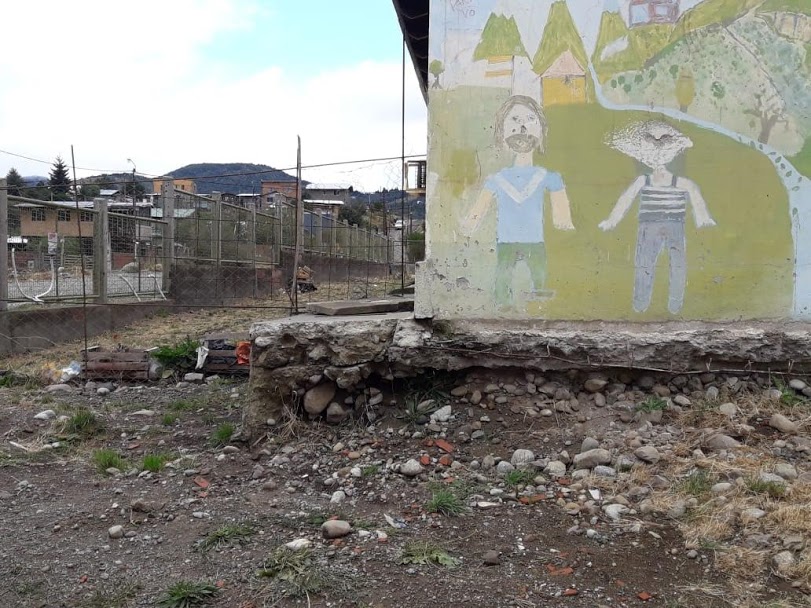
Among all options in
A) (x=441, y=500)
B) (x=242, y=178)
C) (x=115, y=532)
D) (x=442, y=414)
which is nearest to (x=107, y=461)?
(x=115, y=532)

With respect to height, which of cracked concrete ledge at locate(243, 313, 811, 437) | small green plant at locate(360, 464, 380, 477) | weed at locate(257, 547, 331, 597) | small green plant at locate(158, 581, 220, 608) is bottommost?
small green plant at locate(158, 581, 220, 608)

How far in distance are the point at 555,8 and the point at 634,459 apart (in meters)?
3.18

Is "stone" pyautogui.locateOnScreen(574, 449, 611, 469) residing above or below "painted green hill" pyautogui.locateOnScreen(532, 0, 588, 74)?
below

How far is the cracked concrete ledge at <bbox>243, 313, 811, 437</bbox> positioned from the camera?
4375 millimetres

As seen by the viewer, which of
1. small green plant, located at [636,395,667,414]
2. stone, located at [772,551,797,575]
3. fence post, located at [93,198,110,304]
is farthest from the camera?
fence post, located at [93,198,110,304]

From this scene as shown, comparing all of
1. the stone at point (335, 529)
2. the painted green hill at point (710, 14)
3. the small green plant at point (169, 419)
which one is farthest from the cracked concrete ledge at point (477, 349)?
the painted green hill at point (710, 14)

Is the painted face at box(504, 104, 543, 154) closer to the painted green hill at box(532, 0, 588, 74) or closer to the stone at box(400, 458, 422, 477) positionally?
the painted green hill at box(532, 0, 588, 74)

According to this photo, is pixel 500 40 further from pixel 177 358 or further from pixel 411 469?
pixel 177 358

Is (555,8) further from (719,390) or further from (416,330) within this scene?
(719,390)

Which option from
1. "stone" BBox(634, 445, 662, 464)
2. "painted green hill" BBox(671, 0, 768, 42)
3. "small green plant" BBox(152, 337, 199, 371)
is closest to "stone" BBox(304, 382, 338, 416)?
"stone" BBox(634, 445, 662, 464)

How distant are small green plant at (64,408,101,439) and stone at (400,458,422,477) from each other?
2.84m

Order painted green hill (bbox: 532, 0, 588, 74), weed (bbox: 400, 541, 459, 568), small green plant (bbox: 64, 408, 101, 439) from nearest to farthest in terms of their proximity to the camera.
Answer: weed (bbox: 400, 541, 459, 568) → painted green hill (bbox: 532, 0, 588, 74) → small green plant (bbox: 64, 408, 101, 439)

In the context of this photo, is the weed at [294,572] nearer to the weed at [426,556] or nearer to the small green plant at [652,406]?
the weed at [426,556]

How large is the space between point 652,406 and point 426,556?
2117mm
